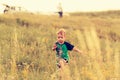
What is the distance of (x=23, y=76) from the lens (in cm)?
644

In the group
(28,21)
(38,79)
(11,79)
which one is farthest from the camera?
(28,21)

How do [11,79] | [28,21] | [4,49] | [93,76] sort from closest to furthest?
[93,76] → [11,79] → [4,49] → [28,21]

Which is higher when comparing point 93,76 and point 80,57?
point 93,76

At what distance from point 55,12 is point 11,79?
2449 cm

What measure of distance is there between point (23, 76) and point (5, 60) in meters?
1.57

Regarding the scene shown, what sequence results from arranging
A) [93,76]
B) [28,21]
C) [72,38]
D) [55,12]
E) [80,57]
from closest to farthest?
[93,76] < [80,57] < [72,38] < [28,21] < [55,12]

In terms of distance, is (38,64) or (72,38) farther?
(72,38)

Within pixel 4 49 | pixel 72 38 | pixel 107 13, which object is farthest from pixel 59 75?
pixel 107 13

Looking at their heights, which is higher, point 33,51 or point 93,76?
point 93,76

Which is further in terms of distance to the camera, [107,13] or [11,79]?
[107,13]

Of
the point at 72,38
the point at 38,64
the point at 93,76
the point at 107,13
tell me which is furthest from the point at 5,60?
the point at 107,13

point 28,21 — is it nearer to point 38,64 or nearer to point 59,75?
point 38,64

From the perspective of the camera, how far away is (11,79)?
4.94 meters

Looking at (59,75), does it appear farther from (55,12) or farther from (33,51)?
(55,12)
